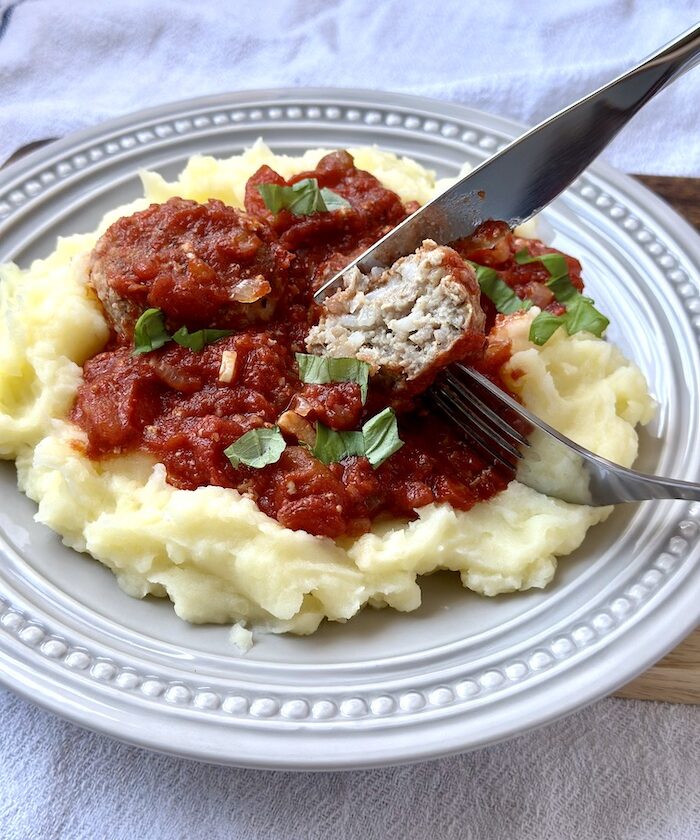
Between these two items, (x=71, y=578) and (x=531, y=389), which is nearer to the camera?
(x=71, y=578)

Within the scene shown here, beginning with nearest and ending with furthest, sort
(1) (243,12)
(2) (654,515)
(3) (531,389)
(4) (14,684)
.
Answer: (4) (14,684) < (2) (654,515) < (3) (531,389) < (1) (243,12)

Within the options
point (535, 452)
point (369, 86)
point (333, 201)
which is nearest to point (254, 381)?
point (333, 201)

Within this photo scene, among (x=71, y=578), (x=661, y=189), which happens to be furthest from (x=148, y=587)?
(x=661, y=189)

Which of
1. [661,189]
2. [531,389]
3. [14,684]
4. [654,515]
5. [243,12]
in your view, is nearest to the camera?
[14,684]

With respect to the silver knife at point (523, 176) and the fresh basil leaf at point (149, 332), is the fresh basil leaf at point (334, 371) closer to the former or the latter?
the silver knife at point (523, 176)

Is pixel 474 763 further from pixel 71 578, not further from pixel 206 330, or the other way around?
pixel 206 330
